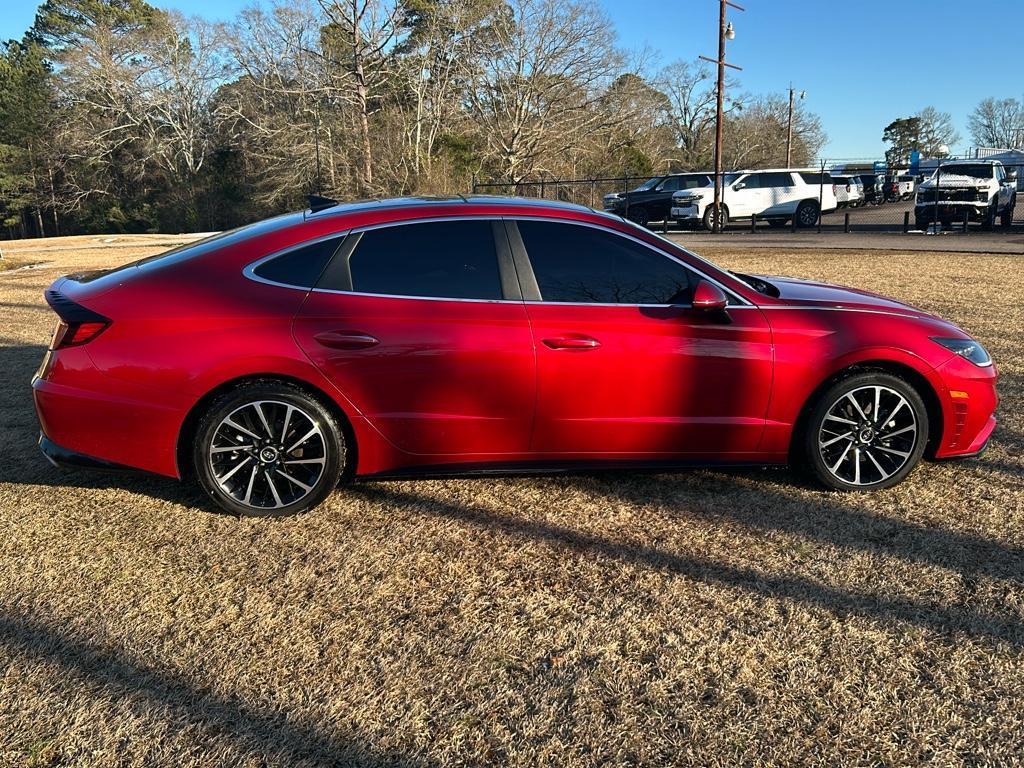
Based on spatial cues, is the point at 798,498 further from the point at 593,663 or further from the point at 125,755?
the point at 125,755

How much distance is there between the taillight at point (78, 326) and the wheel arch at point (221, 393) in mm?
563

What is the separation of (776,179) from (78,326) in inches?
1057

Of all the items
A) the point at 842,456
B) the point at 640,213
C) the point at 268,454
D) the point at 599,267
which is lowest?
the point at 842,456

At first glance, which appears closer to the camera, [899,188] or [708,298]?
[708,298]

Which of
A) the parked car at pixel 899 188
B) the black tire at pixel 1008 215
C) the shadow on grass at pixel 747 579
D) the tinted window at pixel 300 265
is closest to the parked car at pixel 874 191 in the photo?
the parked car at pixel 899 188

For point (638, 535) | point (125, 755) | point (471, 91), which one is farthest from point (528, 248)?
point (471, 91)

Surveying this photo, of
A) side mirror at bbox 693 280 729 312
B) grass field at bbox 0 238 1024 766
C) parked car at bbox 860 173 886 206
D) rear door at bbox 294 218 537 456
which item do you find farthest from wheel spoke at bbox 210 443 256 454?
parked car at bbox 860 173 886 206

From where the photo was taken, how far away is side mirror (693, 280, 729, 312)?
12.3 feet

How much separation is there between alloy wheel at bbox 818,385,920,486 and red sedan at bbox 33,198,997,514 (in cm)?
1

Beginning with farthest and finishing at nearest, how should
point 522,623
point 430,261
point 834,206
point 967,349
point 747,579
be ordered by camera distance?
point 834,206, point 967,349, point 430,261, point 747,579, point 522,623

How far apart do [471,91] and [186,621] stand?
44.7 m

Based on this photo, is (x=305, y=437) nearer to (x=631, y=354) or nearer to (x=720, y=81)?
(x=631, y=354)

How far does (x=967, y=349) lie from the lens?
4.14m

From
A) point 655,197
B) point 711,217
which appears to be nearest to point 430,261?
point 711,217
